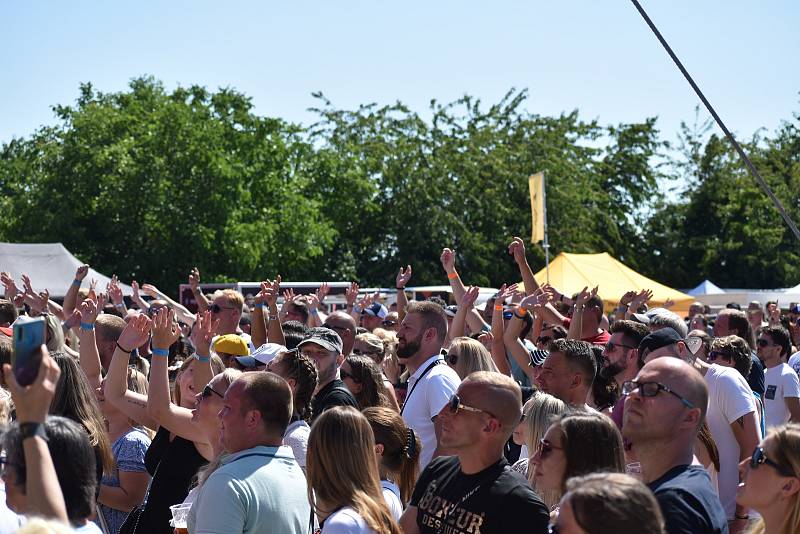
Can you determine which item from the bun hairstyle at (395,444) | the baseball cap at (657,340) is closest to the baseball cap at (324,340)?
the bun hairstyle at (395,444)

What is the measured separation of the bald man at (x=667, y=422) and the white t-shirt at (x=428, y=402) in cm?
225

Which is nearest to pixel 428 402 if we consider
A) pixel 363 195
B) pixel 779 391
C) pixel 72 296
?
pixel 779 391

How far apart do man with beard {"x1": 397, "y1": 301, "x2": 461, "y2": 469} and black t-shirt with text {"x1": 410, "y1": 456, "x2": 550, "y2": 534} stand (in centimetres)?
143

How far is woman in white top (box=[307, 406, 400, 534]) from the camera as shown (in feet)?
11.8

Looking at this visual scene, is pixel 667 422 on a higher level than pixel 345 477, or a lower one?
higher

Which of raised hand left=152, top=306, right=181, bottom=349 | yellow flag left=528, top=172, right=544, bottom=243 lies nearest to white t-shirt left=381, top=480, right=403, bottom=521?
raised hand left=152, top=306, right=181, bottom=349

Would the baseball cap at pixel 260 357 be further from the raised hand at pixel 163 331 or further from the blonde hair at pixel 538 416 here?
the blonde hair at pixel 538 416

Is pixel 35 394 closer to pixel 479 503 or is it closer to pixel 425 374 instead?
pixel 479 503

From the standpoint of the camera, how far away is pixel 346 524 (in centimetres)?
354

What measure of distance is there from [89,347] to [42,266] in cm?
1380

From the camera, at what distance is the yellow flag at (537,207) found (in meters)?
21.3

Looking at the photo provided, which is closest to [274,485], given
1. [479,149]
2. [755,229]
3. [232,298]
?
[232,298]

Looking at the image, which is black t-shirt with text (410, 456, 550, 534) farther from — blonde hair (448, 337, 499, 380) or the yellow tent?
the yellow tent

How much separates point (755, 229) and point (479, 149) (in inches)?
531
